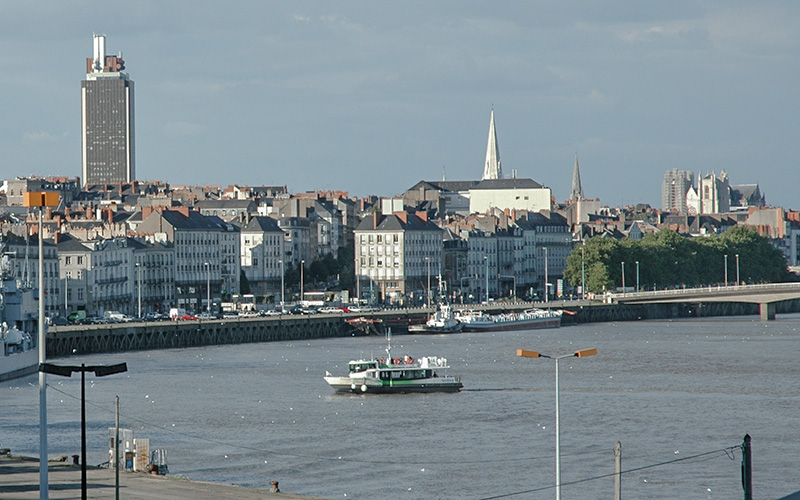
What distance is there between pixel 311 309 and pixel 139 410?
7741 cm

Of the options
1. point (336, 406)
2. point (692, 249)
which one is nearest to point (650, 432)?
point (336, 406)

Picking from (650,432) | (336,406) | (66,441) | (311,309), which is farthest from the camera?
(311,309)

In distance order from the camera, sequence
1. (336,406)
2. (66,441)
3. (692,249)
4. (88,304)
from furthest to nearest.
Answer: (692,249) < (88,304) < (336,406) < (66,441)

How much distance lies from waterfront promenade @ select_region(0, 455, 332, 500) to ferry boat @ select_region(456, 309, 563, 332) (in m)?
84.7

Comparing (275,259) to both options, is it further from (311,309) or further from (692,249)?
(692,249)

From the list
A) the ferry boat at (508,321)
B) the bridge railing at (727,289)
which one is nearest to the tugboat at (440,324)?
the ferry boat at (508,321)

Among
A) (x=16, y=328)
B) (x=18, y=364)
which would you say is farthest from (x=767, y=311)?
(x=18, y=364)

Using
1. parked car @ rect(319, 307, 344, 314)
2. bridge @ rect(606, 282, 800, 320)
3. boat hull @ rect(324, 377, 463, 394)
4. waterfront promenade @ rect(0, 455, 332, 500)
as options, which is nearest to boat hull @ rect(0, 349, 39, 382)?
boat hull @ rect(324, 377, 463, 394)

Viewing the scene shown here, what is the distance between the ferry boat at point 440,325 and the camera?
399 ft

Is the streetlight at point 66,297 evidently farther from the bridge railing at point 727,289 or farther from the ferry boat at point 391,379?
the ferry boat at point 391,379

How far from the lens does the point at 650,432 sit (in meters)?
53.4

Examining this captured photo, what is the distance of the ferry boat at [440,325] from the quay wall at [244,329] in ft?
4.12

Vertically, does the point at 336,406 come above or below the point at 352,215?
below

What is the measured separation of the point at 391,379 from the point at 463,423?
1283cm
